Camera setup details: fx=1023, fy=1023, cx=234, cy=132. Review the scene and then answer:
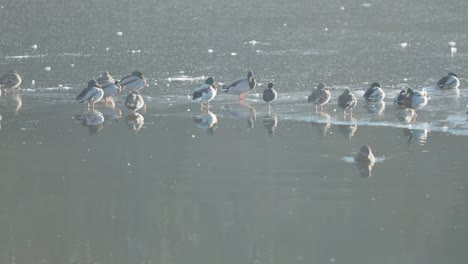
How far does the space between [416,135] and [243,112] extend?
3.28 metres

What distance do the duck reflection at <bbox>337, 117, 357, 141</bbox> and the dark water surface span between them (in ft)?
0.19

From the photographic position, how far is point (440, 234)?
984 centimetres

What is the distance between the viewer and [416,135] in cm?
1406

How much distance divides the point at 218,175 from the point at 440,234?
316 centimetres

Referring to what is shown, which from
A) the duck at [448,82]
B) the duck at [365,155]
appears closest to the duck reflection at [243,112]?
the duck at [365,155]

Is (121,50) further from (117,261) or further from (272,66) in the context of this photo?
(117,261)

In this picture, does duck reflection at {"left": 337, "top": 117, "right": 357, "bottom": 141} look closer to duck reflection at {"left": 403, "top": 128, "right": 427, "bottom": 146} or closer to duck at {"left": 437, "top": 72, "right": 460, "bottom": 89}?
duck reflection at {"left": 403, "top": 128, "right": 427, "bottom": 146}

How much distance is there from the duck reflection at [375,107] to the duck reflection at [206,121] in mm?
2486

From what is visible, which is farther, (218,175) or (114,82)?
(114,82)

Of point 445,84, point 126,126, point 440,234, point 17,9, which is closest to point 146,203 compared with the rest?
point 440,234

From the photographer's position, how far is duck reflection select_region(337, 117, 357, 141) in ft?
46.6

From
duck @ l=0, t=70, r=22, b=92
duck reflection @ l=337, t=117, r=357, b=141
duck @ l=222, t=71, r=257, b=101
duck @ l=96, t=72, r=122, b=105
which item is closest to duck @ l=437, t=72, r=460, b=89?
duck reflection @ l=337, t=117, r=357, b=141

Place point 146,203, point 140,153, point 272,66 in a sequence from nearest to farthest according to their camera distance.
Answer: point 146,203, point 140,153, point 272,66

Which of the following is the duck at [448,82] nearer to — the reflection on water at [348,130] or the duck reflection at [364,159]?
the reflection on water at [348,130]
